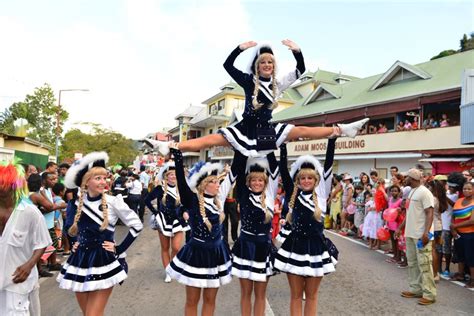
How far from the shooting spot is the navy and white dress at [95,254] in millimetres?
3361

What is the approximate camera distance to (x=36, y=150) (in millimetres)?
28141

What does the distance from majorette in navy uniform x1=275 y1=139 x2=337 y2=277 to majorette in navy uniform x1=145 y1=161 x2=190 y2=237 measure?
8.23 feet

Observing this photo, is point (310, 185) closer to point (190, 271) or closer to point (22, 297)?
point (190, 271)

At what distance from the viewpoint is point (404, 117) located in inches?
891

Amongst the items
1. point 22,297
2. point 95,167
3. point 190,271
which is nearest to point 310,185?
point 190,271

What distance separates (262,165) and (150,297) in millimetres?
2741

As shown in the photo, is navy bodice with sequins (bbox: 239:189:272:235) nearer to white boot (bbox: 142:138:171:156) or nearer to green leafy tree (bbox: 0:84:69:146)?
white boot (bbox: 142:138:171:156)

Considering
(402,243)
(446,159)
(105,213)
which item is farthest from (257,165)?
(446,159)

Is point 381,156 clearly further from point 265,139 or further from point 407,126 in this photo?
point 265,139

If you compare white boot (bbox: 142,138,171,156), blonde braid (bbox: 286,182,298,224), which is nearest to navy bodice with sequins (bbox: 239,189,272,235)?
blonde braid (bbox: 286,182,298,224)

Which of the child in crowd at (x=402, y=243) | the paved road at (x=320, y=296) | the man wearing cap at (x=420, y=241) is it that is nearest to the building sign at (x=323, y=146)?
the child in crowd at (x=402, y=243)

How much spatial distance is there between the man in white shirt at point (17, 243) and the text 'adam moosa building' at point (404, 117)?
16.4 meters

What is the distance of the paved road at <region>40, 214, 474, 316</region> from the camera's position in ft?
16.3

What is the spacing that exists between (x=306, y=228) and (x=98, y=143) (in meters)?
38.9
